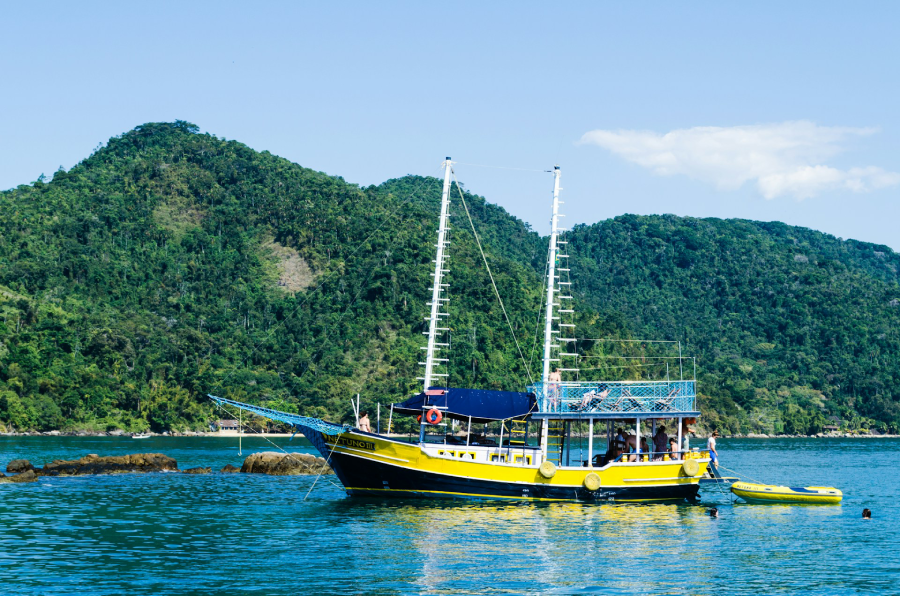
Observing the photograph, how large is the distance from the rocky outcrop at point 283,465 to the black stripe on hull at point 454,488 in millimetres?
21557

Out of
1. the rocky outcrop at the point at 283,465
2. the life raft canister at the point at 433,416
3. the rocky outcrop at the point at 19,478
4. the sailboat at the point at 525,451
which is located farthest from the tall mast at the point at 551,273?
the rocky outcrop at the point at 19,478

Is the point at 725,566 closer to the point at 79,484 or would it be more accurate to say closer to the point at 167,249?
the point at 79,484

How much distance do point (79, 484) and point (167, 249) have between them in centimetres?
14888

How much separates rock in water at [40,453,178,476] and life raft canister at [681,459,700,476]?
3695 centimetres

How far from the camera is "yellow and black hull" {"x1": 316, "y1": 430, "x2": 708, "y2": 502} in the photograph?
40.6 m

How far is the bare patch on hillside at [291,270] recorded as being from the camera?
189 metres

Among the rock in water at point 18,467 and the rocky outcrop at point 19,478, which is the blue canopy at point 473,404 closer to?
the rocky outcrop at point 19,478

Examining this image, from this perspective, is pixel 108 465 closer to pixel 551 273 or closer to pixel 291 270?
pixel 551 273

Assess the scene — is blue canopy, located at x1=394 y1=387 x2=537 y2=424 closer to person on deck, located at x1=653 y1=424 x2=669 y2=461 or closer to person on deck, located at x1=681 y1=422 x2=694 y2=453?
person on deck, located at x1=653 y1=424 x2=669 y2=461

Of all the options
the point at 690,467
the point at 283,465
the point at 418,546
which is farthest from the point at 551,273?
the point at 283,465

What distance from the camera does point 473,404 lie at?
42.3 meters

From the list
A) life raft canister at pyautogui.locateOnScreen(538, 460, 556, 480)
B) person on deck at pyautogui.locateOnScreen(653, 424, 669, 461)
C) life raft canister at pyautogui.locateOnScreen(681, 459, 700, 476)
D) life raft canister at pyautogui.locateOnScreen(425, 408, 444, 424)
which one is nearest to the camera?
life raft canister at pyautogui.locateOnScreen(538, 460, 556, 480)

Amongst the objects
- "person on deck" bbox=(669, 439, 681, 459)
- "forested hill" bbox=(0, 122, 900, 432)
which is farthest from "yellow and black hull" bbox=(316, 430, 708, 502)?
"forested hill" bbox=(0, 122, 900, 432)

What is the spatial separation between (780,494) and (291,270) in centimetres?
15649
